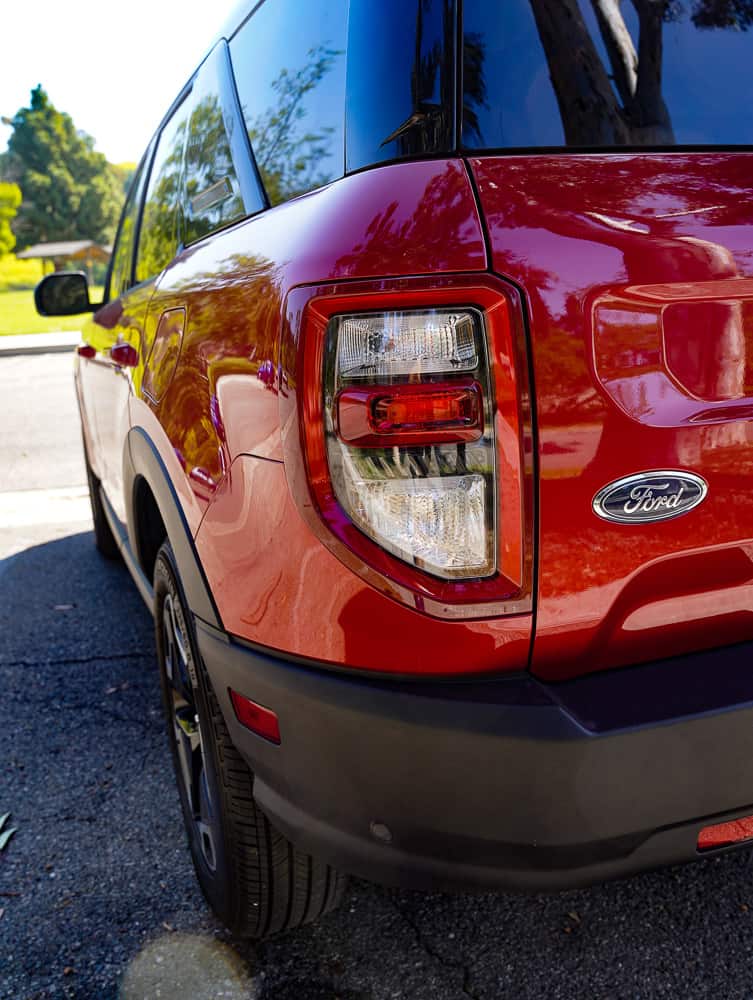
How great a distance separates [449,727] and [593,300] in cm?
65

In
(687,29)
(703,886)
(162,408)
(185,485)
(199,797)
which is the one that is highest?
(687,29)

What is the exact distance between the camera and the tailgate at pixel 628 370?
1274 millimetres

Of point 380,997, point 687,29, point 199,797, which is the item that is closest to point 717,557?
point 687,29

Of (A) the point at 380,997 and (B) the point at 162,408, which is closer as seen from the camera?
(A) the point at 380,997

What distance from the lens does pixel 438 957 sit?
74.9 inches

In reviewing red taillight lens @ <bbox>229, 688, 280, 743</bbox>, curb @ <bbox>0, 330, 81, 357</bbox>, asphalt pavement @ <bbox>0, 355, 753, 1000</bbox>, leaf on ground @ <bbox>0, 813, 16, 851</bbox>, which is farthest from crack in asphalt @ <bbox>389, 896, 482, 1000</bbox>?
curb @ <bbox>0, 330, 81, 357</bbox>

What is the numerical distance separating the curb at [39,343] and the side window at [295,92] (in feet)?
51.7

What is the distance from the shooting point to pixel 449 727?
1306 mm

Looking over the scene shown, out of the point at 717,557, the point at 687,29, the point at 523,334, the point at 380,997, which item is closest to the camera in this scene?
the point at 523,334

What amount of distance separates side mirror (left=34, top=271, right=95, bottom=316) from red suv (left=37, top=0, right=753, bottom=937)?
9.55 ft

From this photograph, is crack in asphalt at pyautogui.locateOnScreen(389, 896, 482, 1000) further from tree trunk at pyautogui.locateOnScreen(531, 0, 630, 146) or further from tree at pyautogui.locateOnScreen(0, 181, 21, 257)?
tree at pyautogui.locateOnScreen(0, 181, 21, 257)

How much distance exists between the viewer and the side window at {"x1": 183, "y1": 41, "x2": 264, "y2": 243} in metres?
1.90

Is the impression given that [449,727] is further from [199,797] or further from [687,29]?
[687,29]

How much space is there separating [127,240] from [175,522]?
87.8 inches
